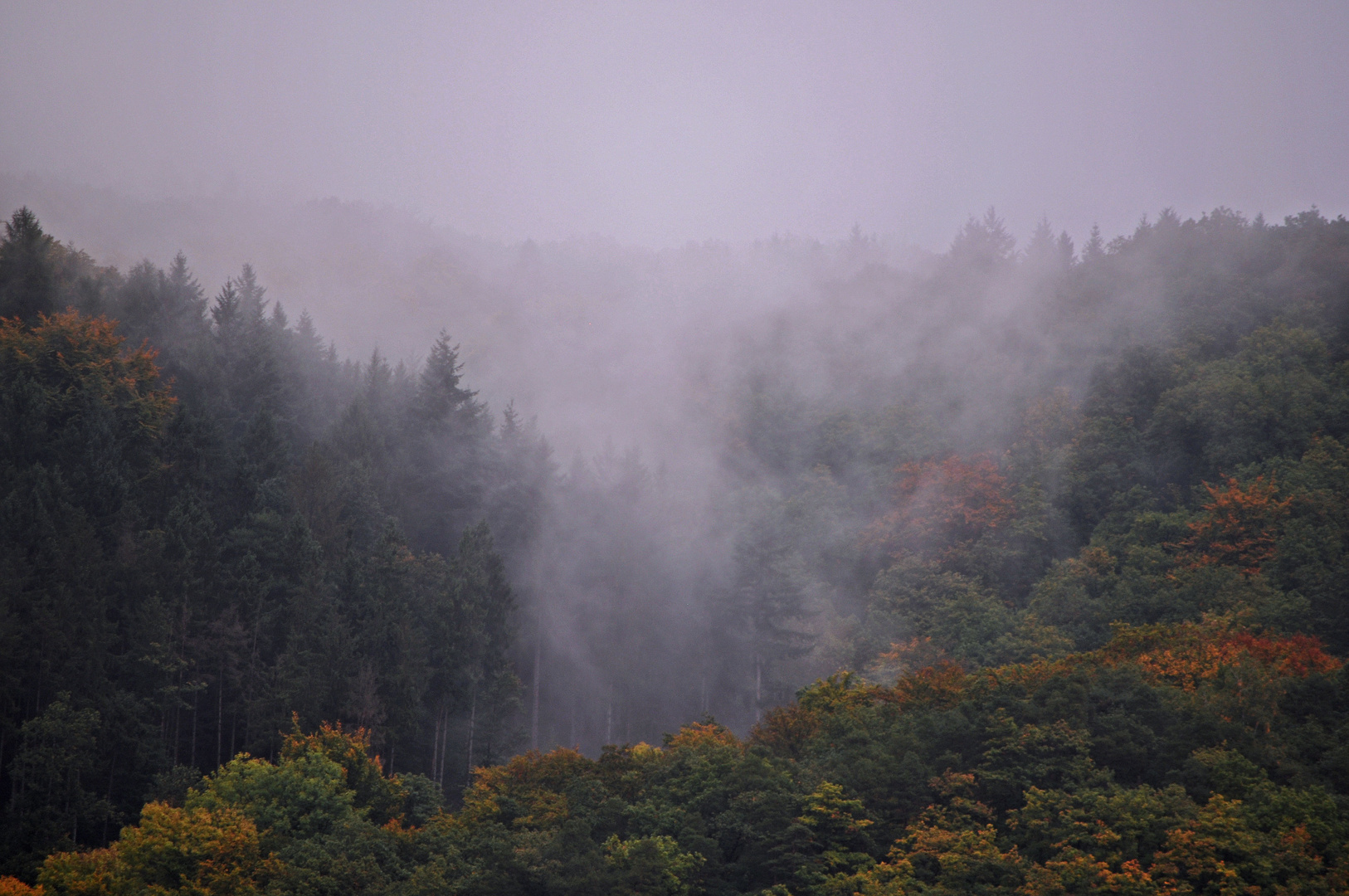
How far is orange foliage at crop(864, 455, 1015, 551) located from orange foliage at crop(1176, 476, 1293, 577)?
1209cm

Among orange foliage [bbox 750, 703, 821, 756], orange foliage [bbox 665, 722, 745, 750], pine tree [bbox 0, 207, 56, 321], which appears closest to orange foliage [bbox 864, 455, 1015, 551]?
orange foliage [bbox 750, 703, 821, 756]

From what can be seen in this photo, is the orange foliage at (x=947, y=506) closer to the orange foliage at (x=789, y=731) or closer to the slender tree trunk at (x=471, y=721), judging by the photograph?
the orange foliage at (x=789, y=731)

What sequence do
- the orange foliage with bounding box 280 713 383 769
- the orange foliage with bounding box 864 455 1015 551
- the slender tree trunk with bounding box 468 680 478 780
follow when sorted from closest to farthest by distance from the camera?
the orange foliage with bounding box 280 713 383 769 → the slender tree trunk with bounding box 468 680 478 780 → the orange foliage with bounding box 864 455 1015 551

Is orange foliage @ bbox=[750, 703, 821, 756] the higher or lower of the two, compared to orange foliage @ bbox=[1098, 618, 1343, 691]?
lower

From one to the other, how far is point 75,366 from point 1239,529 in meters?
56.1

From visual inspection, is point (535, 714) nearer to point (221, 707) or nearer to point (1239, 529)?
point (221, 707)

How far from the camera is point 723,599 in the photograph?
6153cm

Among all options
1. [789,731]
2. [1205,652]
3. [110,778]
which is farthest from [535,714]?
[1205,652]

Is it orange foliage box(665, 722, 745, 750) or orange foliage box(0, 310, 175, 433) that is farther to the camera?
orange foliage box(0, 310, 175, 433)

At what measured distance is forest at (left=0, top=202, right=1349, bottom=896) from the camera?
2964 cm

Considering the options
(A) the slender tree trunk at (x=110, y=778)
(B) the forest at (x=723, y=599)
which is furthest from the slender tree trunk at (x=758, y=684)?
(A) the slender tree trunk at (x=110, y=778)

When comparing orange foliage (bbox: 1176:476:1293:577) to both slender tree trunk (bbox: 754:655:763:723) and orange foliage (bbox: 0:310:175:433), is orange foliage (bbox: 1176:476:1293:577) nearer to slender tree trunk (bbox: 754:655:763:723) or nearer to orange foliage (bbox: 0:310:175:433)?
slender tree trunk (bbox: 754:655:763:723)

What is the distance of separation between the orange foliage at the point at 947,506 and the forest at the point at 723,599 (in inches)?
13.2

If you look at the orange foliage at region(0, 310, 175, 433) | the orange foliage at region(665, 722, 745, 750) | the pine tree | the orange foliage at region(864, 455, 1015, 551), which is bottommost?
the orange foliage at region(665, 722, 745, 750)
